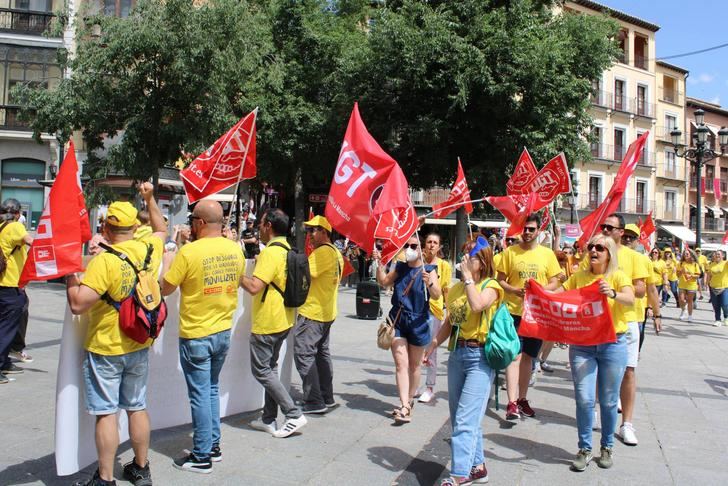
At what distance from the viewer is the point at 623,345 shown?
4.81 metres

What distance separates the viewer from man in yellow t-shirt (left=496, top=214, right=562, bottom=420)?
5.97 metres

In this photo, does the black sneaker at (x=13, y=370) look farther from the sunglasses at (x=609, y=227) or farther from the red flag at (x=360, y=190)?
the sunglasses at (x=609, y=227)

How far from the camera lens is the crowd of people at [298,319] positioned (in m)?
3.84

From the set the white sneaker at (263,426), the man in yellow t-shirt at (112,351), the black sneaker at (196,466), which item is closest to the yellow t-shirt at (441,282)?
the white sneaker at (263,426)

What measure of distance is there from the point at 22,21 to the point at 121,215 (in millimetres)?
25428

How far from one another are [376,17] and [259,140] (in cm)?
648

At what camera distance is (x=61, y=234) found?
3.69m

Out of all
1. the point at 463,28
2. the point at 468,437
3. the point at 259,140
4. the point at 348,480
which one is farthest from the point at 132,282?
the point at 259,140

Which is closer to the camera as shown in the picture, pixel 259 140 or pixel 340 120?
pixel 340 120

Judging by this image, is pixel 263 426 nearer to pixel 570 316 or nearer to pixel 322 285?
pixel 322 285

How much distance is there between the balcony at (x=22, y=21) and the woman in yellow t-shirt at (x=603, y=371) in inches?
1020

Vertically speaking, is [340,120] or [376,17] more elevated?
[376,17]

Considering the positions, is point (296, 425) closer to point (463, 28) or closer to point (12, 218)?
point (12, 218)

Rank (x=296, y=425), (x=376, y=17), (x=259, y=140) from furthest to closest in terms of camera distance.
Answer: (x=259, y=140)
(x=376, y=17)
(x=296, y=425)
